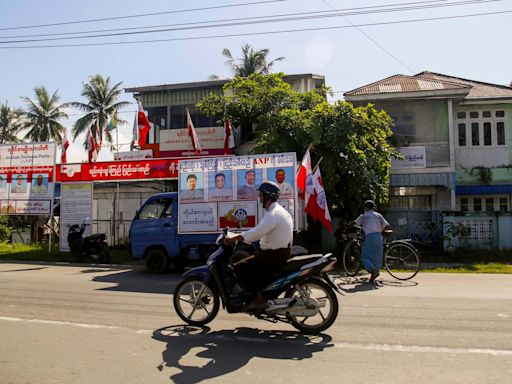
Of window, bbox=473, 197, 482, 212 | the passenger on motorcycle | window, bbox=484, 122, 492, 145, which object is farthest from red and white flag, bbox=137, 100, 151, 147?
the passenger on motorcycle

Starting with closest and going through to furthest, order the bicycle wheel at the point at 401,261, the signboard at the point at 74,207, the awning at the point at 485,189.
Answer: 1. the bicycle wheel at the point at 401,261
2. the signboard at the point at 74,207
3. the awning at the point at 485,189

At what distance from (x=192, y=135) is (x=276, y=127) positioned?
5.62m

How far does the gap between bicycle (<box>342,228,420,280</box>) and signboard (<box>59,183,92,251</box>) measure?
9949 mm

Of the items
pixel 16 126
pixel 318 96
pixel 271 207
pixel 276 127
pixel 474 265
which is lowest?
pixel 474 265

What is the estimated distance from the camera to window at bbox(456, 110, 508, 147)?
768 inches

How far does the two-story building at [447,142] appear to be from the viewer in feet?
60.2

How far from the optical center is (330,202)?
1518 centimetres

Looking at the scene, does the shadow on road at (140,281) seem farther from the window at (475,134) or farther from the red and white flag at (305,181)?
the window at (475,134)

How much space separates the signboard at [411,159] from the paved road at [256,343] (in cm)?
1059

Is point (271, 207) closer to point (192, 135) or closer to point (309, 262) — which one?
point (309, 262)

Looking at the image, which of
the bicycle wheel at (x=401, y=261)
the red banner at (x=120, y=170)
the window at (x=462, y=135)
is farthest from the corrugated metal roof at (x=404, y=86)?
the bicycle wheel at (x=401, y=261)

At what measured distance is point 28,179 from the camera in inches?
704

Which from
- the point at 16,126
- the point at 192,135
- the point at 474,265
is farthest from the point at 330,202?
the point at 16,126

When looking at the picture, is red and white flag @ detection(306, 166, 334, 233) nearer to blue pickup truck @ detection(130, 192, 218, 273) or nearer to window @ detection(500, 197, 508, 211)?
blue pickup truck @ detection(130, 192, 218, 273)
